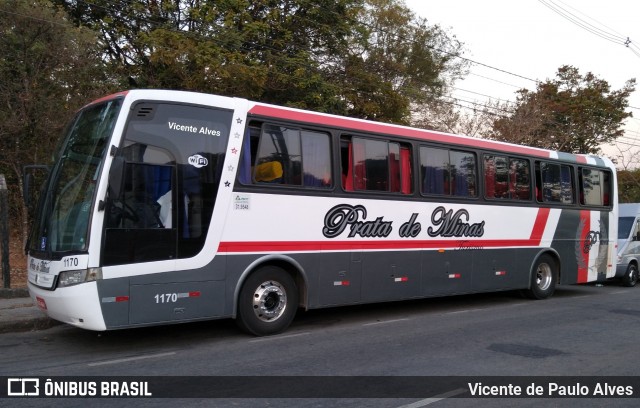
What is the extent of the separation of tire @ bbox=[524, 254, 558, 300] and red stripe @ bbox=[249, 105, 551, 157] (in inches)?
106

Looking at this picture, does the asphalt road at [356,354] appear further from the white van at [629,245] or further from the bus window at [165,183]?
the white van at [629,245]

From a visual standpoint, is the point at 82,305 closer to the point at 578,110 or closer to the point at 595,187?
the point at 595,187

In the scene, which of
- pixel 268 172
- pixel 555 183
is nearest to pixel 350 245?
pixel 268 172

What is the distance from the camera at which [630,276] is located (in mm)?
17672

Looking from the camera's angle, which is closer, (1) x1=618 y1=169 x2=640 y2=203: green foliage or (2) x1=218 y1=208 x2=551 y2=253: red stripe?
(2) x1=218 y1=208 x2=551 y2=253: red stripe

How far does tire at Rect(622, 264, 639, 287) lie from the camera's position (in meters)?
17.6

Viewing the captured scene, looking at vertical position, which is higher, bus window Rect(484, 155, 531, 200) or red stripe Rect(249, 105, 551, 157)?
red stripe Rect(249, 105, 551, 157)

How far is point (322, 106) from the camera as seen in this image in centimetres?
1914

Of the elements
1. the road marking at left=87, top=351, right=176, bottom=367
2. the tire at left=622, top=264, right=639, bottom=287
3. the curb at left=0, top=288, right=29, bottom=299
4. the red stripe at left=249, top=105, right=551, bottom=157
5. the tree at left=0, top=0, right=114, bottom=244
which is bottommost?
the tire at left=622, top=264, right=639, bottom=287

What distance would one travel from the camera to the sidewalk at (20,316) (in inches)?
342

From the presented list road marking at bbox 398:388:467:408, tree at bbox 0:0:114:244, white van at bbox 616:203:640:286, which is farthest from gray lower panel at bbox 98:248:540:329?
tree at bbox 0:0:114:244

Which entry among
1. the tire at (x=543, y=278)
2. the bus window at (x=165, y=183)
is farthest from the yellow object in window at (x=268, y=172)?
the tire at (x=543, y=278)

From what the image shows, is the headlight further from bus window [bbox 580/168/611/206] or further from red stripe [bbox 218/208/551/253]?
bus window [bbox 580/168/611/206]

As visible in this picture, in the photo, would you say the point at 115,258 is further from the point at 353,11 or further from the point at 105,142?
the point at 353,11
